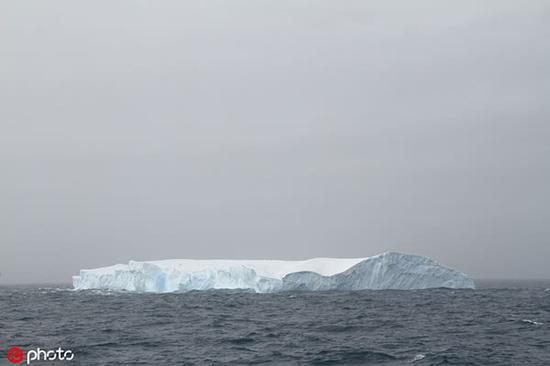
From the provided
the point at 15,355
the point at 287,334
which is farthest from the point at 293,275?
the point at 15,355

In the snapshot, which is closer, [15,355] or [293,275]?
[15,355]

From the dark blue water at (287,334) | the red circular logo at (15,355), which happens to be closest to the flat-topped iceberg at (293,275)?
the dark blue water at (287,334)

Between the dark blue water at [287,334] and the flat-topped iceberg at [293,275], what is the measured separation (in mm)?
15011

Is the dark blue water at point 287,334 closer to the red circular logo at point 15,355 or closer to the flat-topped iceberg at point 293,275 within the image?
the red circular logo at point 15,355

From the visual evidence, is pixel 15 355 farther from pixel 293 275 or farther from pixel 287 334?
pixel 293 275

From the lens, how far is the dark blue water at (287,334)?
17062 millimetres

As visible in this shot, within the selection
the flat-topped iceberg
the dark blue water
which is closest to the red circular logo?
the dark blue water

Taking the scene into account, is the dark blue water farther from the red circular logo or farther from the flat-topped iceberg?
the flat-topped iceberg

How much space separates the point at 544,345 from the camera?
19734mm

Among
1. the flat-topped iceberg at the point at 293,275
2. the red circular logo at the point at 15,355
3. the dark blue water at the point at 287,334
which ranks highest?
the flat-topped iceberg at the point at 293,275

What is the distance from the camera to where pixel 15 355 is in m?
16.6

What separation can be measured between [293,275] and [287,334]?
2829 centimetres

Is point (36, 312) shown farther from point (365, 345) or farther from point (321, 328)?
point (365, 345)

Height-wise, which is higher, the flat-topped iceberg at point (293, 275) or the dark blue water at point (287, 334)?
the flat-topped iceberg at point (293, 275)
